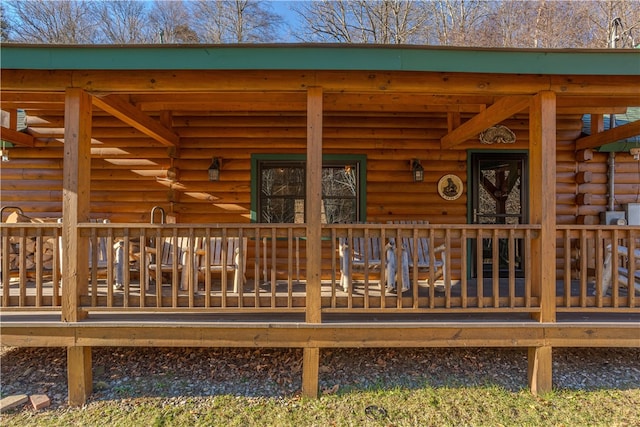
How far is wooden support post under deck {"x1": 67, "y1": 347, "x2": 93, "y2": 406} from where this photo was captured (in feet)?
10.1

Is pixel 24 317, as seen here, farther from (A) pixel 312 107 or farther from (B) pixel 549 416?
(B) pixel 549 416

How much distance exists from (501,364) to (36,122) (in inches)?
263

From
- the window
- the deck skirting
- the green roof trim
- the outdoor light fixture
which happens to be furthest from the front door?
the outdoor light fixture

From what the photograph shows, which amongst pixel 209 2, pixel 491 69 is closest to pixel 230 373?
pixel 491 69

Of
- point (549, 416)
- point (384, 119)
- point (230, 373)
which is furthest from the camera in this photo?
point (384, 119)

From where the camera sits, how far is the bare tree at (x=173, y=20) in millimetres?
11992

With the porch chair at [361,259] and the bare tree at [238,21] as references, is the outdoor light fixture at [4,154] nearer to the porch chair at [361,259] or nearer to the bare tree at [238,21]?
the porch chair at [361,259]

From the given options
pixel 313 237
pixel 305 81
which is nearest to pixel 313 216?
pixel 313 237

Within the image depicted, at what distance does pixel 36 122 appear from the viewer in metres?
5.17

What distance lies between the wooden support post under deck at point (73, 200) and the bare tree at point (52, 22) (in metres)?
10.7

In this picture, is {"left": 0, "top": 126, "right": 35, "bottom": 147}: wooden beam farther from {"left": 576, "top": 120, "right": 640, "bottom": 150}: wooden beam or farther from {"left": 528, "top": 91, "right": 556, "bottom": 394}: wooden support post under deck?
{"left": 576, "top": 120, "right": 640, "bottom": 150}: wooden beam

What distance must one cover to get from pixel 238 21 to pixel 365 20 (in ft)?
14.5

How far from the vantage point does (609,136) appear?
4.71 metres

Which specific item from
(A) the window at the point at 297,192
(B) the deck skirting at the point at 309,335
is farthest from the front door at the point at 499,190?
(B) the deck skirting at the point at 309,335
